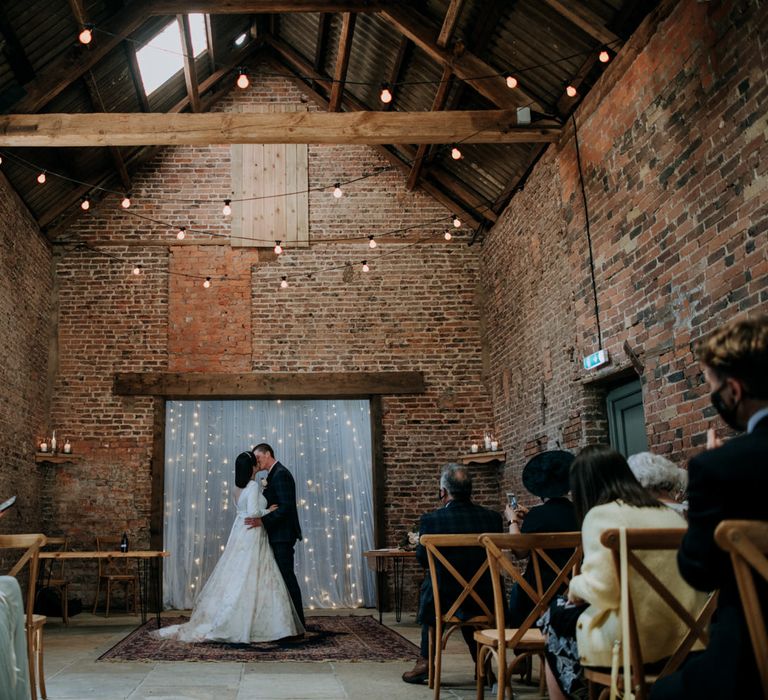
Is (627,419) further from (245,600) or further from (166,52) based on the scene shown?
(166,52)

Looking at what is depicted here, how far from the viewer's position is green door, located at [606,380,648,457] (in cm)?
622

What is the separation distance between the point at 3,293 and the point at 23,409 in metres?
1.32

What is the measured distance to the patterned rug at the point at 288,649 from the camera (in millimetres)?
5320

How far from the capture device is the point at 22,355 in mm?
8438

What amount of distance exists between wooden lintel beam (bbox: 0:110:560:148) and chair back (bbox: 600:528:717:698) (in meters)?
5.51

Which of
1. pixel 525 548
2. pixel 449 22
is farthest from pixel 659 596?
pixel 449 22

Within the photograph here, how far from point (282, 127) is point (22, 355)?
3960 millimetres

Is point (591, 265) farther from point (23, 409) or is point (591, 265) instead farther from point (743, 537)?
point (23, 409)

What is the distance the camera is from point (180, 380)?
370 inches

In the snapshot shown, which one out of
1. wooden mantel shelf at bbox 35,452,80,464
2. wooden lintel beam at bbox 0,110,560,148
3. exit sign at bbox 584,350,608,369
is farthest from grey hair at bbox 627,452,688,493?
wooden mantel shelf at bbox 35,452,80,464

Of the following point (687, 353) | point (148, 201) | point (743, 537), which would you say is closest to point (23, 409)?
point (148, 201)

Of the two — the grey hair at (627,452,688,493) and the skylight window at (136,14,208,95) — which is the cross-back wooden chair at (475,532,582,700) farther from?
the skylight window at (136,14,208,95)

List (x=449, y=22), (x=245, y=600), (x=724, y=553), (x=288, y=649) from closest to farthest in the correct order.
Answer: (x=724, y=553)
(x=288, y=649)
(x=245, y=600)
(x=449, y=22)

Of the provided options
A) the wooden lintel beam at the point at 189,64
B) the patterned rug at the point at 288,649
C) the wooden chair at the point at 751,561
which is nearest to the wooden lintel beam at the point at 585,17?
the wooden lintel beam at the point at 189,64
